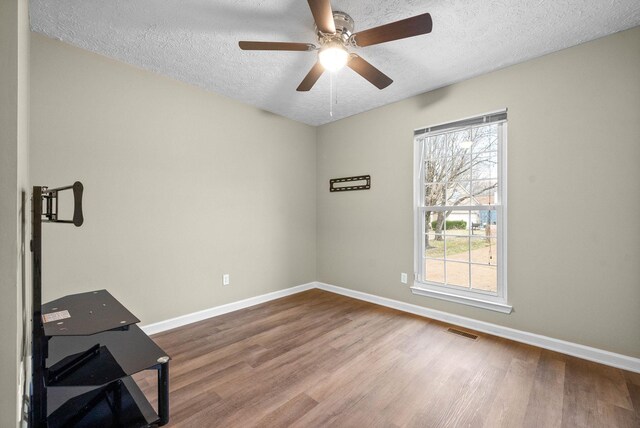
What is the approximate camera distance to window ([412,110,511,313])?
282 cm

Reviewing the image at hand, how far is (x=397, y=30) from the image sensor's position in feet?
5.73

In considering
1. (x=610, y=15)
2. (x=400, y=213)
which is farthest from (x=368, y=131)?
(x=610, y=15)

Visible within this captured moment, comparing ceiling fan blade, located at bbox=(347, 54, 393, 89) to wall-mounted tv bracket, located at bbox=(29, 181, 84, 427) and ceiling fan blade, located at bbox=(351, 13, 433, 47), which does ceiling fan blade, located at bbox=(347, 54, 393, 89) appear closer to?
ceiling fan blade, located at bbox=(351, 13, 433, 47)

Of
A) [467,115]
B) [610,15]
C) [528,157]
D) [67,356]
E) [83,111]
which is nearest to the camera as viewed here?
[67,356]

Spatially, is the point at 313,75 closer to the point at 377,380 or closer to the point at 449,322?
the point at 377,380

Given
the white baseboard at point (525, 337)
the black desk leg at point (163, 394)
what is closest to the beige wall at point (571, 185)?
the white baseboard at point (525, 337)

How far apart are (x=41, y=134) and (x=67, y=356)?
1.83 m

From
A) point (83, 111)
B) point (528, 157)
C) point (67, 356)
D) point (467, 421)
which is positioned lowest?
point (467, 421)

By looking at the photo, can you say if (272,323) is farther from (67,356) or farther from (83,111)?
(83,111)

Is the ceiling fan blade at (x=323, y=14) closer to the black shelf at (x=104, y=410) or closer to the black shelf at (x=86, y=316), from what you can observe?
the black shelf at (x=86, y=316)

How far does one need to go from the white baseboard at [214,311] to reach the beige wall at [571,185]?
1.81 m

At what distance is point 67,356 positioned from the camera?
1352 millimetres

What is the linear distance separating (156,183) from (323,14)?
220 centimetres

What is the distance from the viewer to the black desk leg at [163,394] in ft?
4.25
